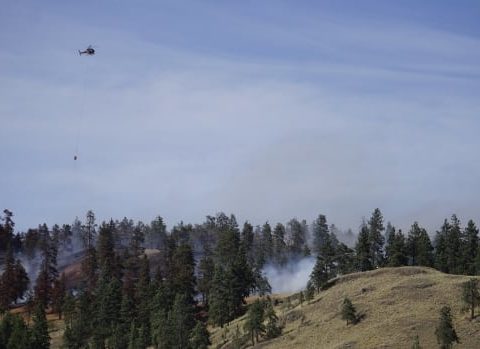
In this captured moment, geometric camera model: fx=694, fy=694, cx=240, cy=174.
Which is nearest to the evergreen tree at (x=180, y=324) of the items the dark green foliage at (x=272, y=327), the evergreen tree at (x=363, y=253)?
the dark green foliage at (x=272, y=327)

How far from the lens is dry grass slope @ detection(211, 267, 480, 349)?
89875 mm

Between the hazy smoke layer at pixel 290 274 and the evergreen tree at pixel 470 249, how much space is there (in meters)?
46.2

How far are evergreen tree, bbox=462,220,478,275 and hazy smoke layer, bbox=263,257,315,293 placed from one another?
1821 inches

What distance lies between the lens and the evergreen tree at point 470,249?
130m

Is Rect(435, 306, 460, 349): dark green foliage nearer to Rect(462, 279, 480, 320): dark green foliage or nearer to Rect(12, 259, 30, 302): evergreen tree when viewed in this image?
Rect(462, 279, 480, 320): dark green foliage

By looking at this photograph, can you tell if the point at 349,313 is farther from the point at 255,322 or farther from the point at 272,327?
the point at 255,322

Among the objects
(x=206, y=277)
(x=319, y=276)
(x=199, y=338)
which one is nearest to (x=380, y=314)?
(x=319, y=276)

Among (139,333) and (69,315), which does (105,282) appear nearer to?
(69,315)

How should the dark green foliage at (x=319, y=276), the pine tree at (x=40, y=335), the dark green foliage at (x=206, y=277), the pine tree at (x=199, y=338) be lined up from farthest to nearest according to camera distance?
the dark green foliage at (x=206, y=277) → the dark green foliage at (x=319, y=276) → the pine tree at (x=40, y=335) → the pine tree at (x=199, y=338)

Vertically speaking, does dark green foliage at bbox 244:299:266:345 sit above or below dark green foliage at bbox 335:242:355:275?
below

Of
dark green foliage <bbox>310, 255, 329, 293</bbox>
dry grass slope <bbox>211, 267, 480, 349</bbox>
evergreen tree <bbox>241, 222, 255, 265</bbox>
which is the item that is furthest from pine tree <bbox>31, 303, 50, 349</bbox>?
evergreen tree <bbox>241, 222, 255, 265</bbox>

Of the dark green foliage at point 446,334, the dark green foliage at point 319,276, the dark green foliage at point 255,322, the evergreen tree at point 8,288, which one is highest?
the evergreen tree at point 8,288

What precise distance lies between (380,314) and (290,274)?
87.1 m

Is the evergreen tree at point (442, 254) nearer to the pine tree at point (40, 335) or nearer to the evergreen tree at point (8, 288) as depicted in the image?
the pine tree at point (40, 335)
